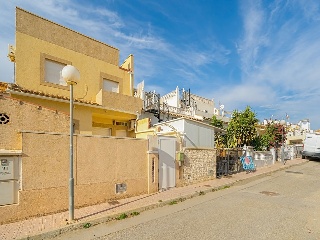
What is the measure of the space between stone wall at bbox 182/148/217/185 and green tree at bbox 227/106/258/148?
7841 mm

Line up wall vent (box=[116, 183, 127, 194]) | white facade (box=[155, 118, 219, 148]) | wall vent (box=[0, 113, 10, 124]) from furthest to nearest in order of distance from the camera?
white facade (box=[155, 118, 219, 148]), wall vent (box=[116, 183, 127, 194]), wall vent (box=[0, 113, 10, 124])

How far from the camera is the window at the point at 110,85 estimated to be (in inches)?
563

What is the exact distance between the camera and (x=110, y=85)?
47.9ft

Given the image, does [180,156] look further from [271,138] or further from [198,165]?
[271,138]

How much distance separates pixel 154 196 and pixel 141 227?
269 cm

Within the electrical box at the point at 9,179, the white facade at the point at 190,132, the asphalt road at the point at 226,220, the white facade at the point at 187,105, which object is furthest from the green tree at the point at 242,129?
the electrical box at the point at 9,179

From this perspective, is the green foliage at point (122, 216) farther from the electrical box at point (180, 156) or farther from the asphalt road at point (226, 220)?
the electrical box at point (180, 156)

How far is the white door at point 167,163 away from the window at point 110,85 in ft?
23.0

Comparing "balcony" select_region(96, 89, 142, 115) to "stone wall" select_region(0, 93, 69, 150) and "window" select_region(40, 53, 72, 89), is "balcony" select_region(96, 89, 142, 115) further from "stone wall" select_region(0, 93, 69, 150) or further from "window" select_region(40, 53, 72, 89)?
"stone wall" select_region(0, 93, 69, 150)

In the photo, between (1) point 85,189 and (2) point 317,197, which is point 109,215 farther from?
(2) point 317,197

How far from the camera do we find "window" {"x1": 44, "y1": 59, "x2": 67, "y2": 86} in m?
11.7

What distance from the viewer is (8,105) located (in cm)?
620

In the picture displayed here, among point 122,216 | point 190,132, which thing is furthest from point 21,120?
point 190,132

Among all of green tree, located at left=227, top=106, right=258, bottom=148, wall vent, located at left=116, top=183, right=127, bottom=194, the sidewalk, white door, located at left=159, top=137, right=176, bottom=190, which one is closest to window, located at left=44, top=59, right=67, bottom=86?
white door, located at left=159, top=137, right=176, bottom=190
